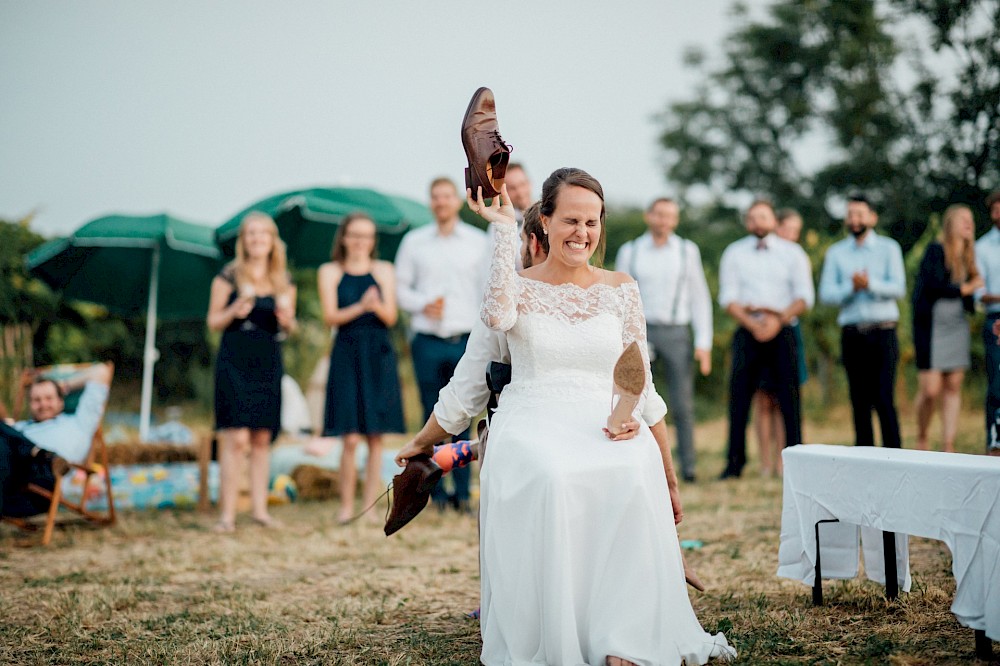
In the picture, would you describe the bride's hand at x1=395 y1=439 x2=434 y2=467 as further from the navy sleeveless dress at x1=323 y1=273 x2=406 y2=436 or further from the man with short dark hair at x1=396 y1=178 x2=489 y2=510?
the navy sleeveless dress at x1=323 y1=273 x2=406 y2=436

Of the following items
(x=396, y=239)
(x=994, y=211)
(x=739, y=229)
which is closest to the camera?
(x=994, y=211)

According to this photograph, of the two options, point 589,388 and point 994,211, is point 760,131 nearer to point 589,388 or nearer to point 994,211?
point 994,211

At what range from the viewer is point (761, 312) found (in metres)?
7.92

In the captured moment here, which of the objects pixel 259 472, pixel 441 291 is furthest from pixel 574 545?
pixel 259 472

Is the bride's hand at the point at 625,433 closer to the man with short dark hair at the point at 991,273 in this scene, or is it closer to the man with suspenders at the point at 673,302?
the man with short dark hair at the point at 991,273

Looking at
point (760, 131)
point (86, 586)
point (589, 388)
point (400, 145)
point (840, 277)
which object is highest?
point (760, 131)

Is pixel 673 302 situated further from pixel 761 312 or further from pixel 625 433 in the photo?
pixel 625 433

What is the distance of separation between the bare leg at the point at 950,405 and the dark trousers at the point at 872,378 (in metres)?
0.45

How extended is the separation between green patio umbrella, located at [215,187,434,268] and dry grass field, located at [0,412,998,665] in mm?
3326

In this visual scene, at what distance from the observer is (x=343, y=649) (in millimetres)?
3496

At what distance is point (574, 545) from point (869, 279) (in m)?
5.25

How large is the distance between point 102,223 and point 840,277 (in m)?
6.80

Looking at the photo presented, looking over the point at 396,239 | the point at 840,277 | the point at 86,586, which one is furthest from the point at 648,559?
the point at 396,239

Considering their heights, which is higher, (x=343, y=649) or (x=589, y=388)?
(x=589, y=388)
